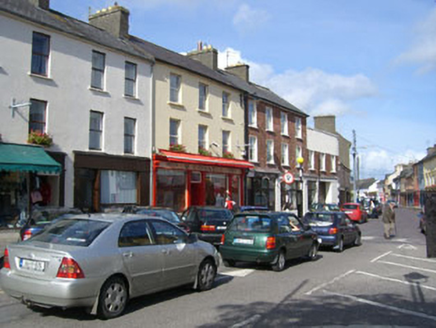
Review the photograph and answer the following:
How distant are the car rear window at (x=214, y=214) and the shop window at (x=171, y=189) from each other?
7776 mm

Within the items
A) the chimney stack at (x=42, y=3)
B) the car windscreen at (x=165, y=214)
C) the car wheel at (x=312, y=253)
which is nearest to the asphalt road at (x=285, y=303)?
the car wheel at (x=312, y=253)

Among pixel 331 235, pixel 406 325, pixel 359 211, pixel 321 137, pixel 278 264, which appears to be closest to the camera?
pixel 406 325

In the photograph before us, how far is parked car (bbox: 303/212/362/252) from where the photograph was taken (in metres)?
15.6

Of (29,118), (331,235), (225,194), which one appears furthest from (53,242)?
(225,194)

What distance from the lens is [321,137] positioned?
44.0 metres

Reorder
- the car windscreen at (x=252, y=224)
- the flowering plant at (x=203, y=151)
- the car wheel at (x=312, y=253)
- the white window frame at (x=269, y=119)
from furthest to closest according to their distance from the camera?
the white window frame at (x=269, y=119)
the flowering plant at (x=203, y=151)
the car wheel at (x=312, y=253)
the car windscreen at (x=252, y=224)

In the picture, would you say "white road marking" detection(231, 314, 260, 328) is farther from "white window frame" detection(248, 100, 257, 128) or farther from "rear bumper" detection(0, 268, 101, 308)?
"white window frame" detection(248, 100, 257, 128)

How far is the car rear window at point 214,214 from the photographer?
15603mm

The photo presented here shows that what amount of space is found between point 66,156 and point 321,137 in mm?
30108

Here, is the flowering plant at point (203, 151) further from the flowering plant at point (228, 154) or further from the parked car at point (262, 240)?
the parked car at point (262, 240)

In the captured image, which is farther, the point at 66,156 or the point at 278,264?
the point at 66,156

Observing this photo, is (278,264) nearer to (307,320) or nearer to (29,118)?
(307,320)

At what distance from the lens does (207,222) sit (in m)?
15.5

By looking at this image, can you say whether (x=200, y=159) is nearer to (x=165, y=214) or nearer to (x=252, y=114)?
(x=252, y=114)
